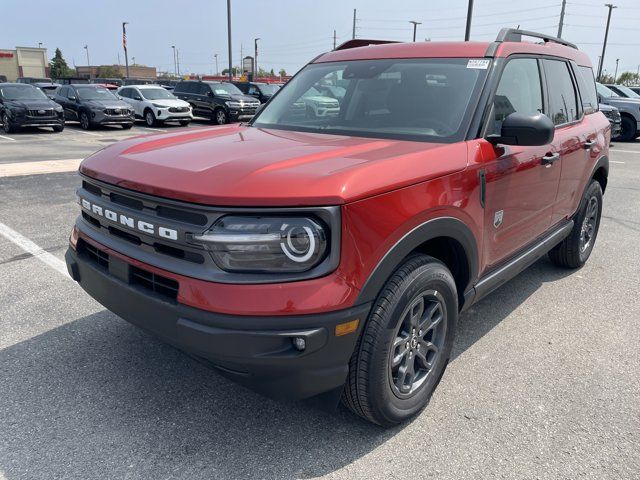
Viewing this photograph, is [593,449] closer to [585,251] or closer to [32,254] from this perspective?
[585,251]

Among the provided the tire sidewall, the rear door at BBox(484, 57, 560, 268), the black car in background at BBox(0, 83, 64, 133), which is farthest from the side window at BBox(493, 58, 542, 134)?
the black car in background at BBox(0, 83, 64, 133)

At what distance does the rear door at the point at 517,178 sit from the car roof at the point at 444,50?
9 cm

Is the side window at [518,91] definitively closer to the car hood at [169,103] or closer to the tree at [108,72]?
the car hood at [169,103]

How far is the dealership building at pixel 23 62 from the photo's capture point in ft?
241

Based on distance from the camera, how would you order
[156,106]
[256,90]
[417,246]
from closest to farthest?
1. [417,246]
2. [156,106]
3. [256,90]

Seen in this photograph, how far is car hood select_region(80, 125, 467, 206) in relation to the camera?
6.84 feet

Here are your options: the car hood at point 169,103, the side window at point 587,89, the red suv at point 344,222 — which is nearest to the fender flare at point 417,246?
the red suv at point 344,222

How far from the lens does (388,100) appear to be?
3295 mm

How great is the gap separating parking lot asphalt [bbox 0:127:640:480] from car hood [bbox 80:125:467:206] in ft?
3.89

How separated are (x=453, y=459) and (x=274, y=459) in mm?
821

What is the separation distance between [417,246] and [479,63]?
1.34 m

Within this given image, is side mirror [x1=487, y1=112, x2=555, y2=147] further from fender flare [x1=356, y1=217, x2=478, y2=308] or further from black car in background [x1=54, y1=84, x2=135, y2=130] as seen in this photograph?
black car in background [x1=54, y1=84, x2=135, y2=130]

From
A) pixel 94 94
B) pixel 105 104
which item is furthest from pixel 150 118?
pixel 94 94

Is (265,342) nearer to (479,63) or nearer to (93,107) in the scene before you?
(479,63)
